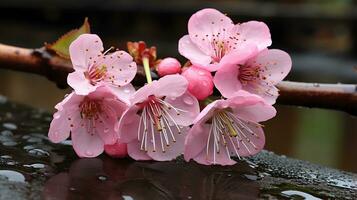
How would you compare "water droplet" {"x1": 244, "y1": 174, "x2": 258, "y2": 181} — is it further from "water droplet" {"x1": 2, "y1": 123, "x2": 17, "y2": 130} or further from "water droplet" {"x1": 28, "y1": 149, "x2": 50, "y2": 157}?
"water droplet" {"x1": 2, "y1": 123, "x2": 17, "y2": 130}

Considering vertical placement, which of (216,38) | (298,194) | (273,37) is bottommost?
(298,194)

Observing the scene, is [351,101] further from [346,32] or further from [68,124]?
[346,32]

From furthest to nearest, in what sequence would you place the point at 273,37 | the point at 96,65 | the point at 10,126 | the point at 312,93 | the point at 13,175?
the point at 273,37
the point at 10,126
the point at 312,93
the point at 96,65
the point at 13,175

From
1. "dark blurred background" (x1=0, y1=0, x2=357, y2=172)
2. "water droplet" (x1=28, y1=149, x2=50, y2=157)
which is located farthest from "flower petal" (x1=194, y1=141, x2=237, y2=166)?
"dark blurred background" (x1=0, y1=0, x2=357, y2=172)

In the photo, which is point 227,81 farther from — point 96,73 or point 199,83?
point 96,73

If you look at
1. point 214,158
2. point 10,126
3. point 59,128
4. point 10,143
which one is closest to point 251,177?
point 214,158

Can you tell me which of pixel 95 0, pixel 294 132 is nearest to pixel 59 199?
pixel 294 132
